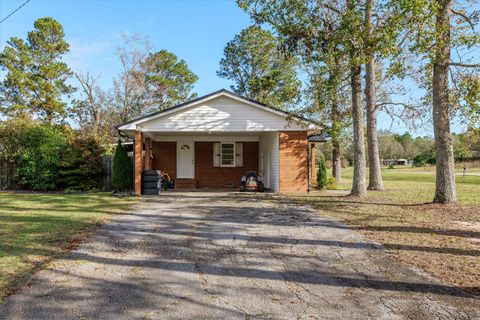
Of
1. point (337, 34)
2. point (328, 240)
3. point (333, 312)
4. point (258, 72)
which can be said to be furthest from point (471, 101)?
point (258, 72)

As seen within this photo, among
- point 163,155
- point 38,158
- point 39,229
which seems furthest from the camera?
point 163,155

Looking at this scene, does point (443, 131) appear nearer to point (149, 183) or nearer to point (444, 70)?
point (444, 70)

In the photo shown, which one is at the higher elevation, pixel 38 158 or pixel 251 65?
pixel 251 65

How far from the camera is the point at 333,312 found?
10.8 feet

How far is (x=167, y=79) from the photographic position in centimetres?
3522

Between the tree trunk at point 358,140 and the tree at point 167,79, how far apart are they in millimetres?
23560

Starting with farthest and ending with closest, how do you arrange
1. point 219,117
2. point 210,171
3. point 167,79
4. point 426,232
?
point 167,79, point 210,171, point 219,117, point 426,232

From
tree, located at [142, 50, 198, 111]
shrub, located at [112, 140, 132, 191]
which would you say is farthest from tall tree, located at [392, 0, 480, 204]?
tree, located at [142, 50, 198, 111]

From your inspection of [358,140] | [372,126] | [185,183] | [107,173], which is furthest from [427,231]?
[107,173]

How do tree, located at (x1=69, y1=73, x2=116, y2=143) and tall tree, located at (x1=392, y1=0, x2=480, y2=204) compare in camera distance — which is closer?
tall tree, located at (x1=392, y1=0, x2=480, y2=204)

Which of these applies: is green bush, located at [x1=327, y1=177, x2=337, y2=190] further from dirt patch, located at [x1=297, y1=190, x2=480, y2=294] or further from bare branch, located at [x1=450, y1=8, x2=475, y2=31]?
bare branch, located at [x1=450, y1=8, x2=475, y2=31]

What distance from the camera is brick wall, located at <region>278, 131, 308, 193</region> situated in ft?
49.4

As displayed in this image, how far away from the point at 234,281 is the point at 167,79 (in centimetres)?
3325

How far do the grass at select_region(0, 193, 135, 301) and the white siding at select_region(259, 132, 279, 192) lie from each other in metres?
6.32
